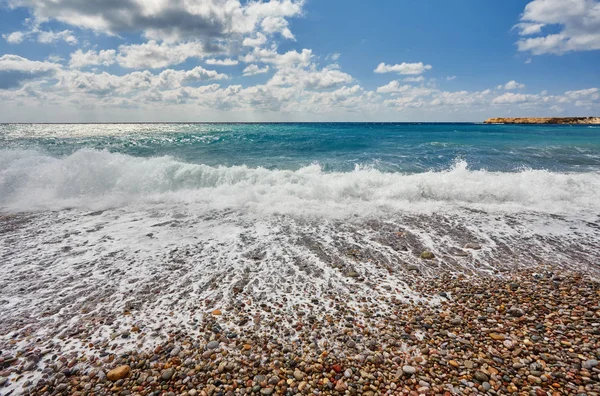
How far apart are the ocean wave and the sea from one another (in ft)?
0.23

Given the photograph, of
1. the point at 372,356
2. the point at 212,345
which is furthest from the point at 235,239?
the point at 372,356

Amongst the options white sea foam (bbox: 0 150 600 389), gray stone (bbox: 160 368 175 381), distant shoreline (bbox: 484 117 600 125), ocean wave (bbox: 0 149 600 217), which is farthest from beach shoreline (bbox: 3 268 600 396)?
distant shoreline (bbox: 484 117 600 125)

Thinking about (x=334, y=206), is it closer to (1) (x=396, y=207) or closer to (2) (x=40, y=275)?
(1) (x=396, y=207)

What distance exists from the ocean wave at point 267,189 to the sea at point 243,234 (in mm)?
70

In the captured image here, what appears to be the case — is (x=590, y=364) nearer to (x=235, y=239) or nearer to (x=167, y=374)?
(x=167, y=374)

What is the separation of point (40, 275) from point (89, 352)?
303 cm

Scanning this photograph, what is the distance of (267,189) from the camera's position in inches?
467

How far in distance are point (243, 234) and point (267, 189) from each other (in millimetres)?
4444

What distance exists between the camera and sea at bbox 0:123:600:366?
197 inches

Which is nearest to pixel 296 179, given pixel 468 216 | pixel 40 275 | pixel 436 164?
pixel 468 216

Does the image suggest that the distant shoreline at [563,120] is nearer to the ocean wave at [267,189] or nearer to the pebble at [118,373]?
the ocean wave at [267,189]

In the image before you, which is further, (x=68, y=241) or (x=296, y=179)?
(x=296, y=179)

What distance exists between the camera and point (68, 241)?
7066 mm

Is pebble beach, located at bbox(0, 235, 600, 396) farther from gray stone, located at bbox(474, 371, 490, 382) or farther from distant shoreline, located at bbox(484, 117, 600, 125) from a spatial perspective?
distant shoreline, located at bbox(484, 117, 600, 125)
